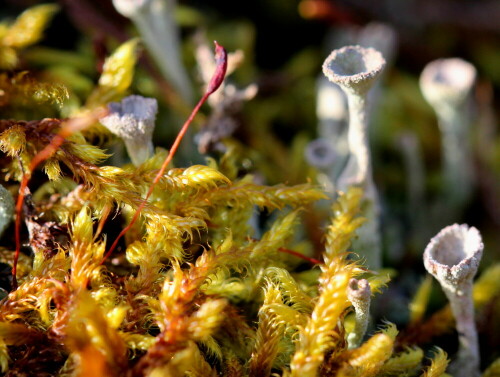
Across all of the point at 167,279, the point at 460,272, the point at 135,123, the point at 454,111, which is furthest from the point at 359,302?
the point at 454,111

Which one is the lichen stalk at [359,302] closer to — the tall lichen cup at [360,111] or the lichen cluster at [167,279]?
the lichen cluster at [167,279]

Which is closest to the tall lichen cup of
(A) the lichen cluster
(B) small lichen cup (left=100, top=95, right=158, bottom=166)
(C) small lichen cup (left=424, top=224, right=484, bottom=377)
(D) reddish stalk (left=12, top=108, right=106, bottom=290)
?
(A) the lichen cluster

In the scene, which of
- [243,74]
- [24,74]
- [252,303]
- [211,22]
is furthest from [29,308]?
[211,22]

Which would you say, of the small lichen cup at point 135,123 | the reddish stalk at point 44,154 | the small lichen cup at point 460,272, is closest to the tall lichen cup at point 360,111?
the small lichen cup at point 460,272

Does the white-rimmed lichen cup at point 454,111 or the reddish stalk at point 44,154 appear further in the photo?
the white-rimmed lichen cup at point 454,111

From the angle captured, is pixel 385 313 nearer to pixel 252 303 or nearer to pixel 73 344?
pixel 252 303

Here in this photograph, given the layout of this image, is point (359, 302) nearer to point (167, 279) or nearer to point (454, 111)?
point (167, 279)
